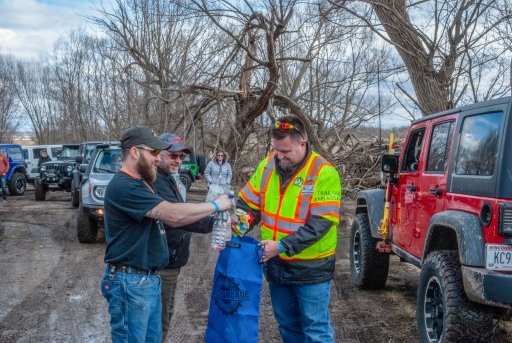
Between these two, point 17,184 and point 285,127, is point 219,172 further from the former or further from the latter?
point 285,127

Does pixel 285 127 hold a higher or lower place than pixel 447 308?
higher

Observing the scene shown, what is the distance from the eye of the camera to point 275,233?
3596mm

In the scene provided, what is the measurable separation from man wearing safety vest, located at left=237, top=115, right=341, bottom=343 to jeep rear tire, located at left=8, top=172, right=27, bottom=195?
64.1ft

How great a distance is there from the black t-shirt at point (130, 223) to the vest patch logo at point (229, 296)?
1.47 feet

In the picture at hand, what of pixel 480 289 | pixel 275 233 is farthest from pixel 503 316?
pixel 275 233

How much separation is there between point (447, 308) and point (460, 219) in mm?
645

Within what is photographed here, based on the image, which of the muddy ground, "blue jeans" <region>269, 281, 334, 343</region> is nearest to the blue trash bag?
"blue jeans" <region>269, 281, 334, 343</region>

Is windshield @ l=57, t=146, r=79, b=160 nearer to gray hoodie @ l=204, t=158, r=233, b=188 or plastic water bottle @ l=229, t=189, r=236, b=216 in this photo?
gray hoodie @ l=204, t=158, r=233, b=188

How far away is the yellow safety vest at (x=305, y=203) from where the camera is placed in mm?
3480

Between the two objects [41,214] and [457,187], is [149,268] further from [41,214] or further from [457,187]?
[41,214]

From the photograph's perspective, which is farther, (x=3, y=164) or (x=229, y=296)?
(x=3, y=164)

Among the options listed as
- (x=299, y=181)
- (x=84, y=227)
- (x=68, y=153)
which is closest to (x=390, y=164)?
(x=299, y=181)

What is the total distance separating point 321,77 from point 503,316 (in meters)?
20.3

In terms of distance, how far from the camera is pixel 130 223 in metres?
3.19
